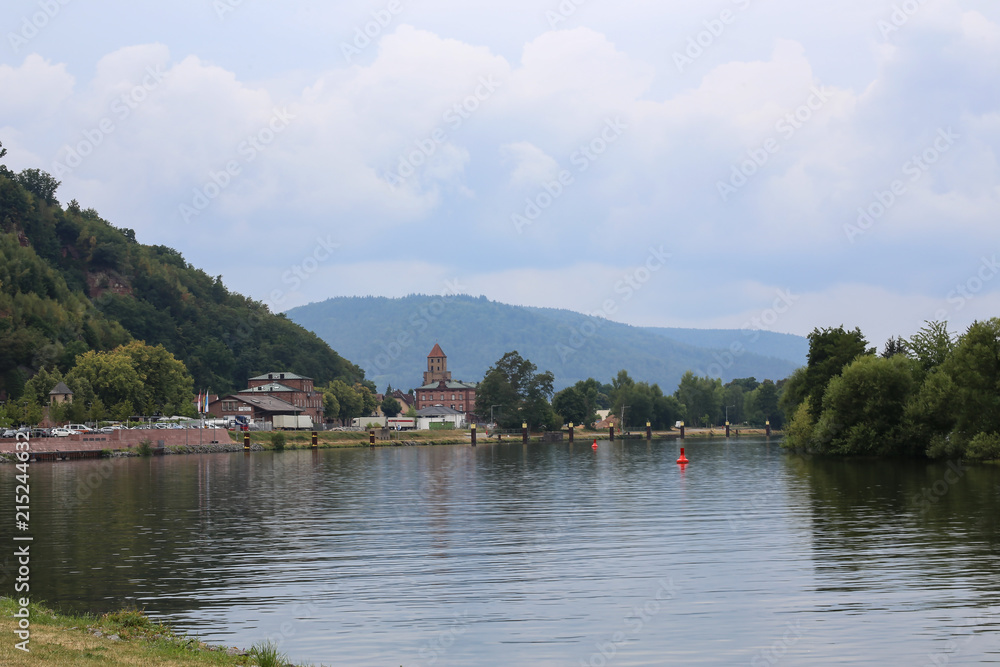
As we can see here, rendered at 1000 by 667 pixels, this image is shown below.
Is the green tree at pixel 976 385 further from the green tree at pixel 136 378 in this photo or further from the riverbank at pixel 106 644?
the green tree at pixel 136 378

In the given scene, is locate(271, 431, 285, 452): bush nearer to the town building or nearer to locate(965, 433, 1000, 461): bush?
the town building

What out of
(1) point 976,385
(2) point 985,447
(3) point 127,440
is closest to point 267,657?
(2) point 985,447

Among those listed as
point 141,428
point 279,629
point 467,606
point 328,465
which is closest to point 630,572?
point 467,606

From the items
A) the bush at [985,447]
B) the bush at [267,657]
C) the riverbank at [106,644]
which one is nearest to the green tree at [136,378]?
the bush at [985,447]

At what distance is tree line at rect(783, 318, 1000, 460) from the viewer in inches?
2820

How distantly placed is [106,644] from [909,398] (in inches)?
3042

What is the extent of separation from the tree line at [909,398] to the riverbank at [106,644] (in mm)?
65790

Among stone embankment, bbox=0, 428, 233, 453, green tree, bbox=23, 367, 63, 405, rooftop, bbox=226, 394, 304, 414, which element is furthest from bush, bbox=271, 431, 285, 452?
rooftop, bbox=226, 394, 304, 414

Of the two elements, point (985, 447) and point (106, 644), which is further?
point (985, 447)

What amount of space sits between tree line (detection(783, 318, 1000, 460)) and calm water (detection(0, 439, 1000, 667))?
16.7 m

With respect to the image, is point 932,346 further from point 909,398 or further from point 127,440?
point 127,440

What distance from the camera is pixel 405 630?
68.2 ft

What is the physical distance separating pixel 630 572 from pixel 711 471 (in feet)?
177

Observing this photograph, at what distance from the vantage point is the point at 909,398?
81.3 metres
